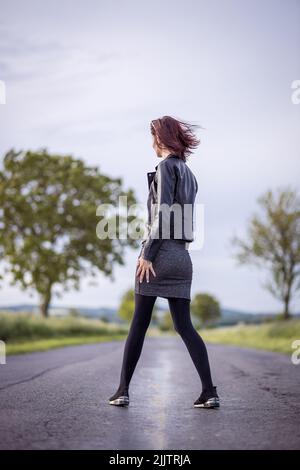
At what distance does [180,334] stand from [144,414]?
0.72 metres

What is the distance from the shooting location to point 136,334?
4777 mm

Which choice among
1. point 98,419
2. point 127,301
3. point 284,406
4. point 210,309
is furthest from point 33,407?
point 210,309

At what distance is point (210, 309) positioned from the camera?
8944 cm

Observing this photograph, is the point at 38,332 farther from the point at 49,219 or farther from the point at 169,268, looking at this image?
the point at 169,268

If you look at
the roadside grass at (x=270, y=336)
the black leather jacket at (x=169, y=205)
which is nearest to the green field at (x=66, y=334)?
the roadside grass at (x=270, y=336)

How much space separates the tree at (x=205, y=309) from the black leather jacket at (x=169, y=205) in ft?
269

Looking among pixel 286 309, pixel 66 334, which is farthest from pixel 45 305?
pixel 286 309

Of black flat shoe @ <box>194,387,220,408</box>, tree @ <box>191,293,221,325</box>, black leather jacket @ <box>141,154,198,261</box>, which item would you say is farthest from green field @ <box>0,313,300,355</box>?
tree @ <box>191,293,221,325</box>

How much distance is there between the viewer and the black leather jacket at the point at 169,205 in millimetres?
4684

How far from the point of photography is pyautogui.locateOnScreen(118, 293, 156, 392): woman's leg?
473 centimetres

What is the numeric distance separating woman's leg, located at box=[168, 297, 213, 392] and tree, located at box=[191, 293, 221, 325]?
81.8m

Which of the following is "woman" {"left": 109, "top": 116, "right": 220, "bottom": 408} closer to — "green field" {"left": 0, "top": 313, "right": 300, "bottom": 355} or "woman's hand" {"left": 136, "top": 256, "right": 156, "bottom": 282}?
"woman's hand" {"left": 136, "top": 256, "right": 156, "bottom": 282}
